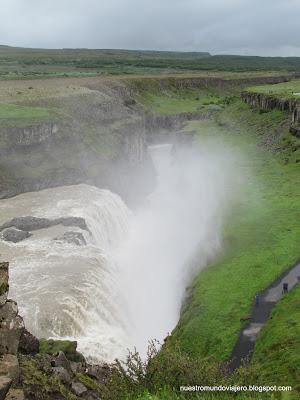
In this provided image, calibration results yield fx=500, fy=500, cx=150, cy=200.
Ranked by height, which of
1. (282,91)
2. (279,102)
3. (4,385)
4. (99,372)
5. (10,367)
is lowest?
(99,372)

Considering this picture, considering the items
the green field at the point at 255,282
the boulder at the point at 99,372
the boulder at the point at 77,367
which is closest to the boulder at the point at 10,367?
the green field at the point at 255,282

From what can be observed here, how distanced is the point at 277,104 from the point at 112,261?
86.9 meters

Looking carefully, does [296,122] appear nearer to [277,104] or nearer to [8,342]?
[277,104]

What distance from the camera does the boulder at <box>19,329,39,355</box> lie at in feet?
82.9

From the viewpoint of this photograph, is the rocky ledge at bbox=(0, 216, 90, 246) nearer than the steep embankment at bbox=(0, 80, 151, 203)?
Yes

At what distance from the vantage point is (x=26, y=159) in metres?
60.6

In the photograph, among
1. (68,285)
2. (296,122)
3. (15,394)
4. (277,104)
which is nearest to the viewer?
(15,394)

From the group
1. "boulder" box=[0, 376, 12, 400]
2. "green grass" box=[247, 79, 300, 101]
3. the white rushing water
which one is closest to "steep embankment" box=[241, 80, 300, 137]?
"green grass" box=[247, 79, 300, 101]

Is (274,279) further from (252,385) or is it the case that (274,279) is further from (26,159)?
(26,159)

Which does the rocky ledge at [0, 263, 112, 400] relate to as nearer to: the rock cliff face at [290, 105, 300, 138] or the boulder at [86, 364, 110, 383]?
the boulder at [86, 364, 110, 383]

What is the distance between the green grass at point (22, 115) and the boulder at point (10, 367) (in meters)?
46.3

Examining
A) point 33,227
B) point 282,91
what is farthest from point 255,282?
point 282,91

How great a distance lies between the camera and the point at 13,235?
4403cm

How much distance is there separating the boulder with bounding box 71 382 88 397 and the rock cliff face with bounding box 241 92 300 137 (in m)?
83.1
